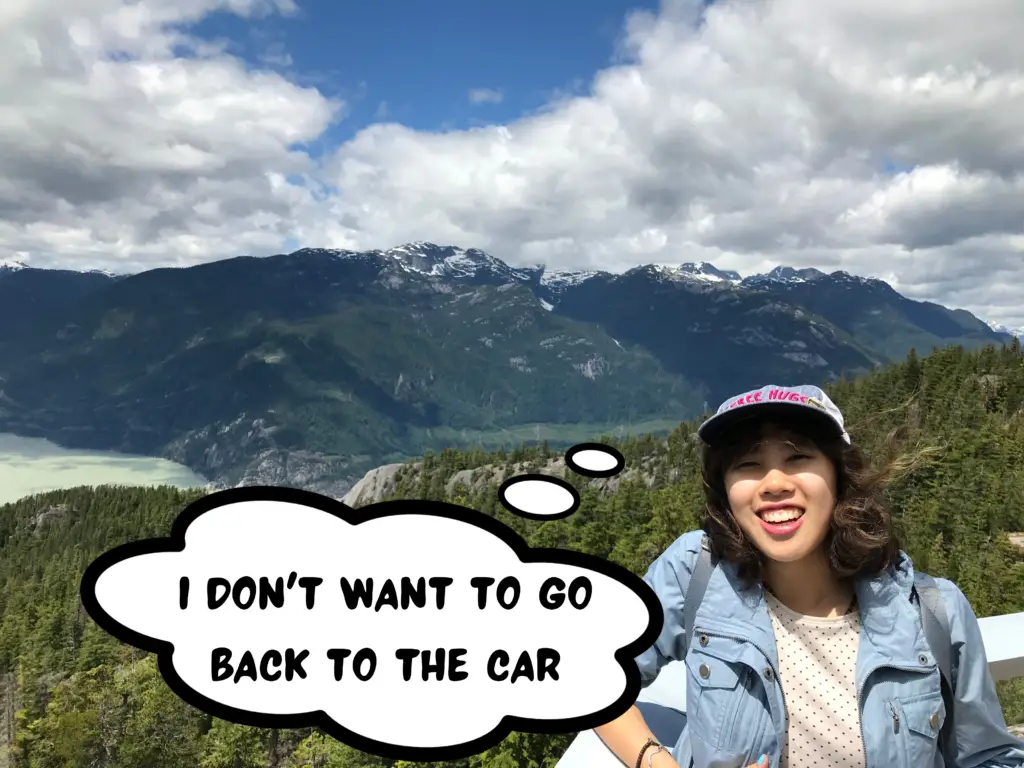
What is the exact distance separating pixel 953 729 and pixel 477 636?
2.17 meters

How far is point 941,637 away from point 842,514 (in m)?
0.52

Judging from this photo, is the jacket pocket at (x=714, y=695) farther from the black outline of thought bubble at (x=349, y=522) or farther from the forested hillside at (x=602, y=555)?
the forested hillside at (x=602, y=555)

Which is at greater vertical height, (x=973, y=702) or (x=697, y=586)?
(x=697, y=586)

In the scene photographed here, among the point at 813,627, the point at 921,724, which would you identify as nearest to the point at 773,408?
the point at 813,627

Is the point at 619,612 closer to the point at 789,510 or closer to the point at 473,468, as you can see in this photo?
the point at 789,510

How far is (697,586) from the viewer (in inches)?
104

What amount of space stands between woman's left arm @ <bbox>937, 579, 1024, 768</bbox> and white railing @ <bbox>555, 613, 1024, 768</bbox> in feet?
2.33

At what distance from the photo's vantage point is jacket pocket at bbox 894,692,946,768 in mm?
2334

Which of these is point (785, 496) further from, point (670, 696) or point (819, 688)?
point (670, 696)

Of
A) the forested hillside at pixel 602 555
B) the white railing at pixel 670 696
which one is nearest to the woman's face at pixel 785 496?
the forested hillside at pixel 602 555

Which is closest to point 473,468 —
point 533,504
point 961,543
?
point 961,543

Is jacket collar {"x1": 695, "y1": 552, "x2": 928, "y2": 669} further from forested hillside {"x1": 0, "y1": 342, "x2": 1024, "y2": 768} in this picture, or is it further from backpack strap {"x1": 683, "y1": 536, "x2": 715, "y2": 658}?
forested hillside {"x1": 0, "y1": 342, "x2": 1024, "y2": 768}

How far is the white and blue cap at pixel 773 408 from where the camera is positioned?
8.14ft

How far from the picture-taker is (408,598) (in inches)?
142
